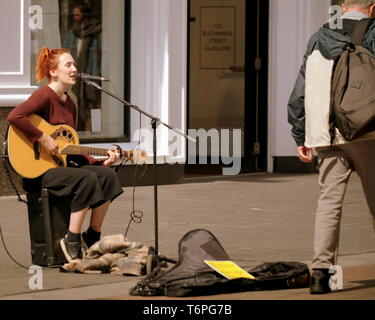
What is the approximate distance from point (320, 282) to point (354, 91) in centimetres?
120

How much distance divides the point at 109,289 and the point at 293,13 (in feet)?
30.3

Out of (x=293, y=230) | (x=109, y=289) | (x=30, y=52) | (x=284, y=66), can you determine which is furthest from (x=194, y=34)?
(x=109, y=289)

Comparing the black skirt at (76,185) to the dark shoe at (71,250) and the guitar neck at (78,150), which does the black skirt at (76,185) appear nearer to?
the guitar neck at (78,150)

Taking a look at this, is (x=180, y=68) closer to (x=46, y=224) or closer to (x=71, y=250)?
(x=46, y=224)

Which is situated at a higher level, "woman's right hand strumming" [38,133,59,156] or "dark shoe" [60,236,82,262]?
"woman's right hand strumming" [38,133,59,156]

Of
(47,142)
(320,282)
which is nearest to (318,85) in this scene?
(320,282)

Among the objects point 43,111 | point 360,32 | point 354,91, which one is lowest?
point 43,111

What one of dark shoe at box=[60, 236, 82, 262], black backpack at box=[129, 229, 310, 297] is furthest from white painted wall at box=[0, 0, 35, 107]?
black backpack at box=[129, 229, 310, 297]

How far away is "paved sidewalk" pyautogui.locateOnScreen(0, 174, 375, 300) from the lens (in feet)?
27.7

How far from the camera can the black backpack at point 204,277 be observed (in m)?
8.13

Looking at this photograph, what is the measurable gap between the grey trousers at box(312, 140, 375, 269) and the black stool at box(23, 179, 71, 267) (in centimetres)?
210

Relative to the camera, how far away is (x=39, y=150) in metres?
9.41

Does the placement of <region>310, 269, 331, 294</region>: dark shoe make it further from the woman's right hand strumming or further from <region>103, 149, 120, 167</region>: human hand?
the woman's right hand strumming
